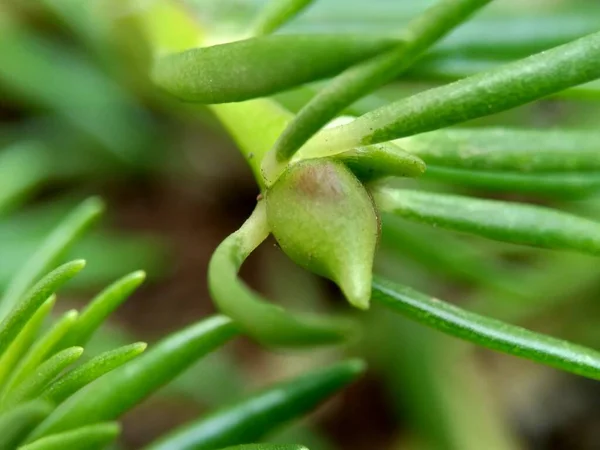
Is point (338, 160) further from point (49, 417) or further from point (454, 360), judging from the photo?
point (454, 360)

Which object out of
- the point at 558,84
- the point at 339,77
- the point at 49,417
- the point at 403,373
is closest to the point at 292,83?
the point at 339,77

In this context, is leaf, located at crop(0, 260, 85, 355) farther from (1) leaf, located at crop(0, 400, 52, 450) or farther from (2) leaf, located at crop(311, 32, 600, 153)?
(2) leaf, located at crop(311, 32, 600, 153)

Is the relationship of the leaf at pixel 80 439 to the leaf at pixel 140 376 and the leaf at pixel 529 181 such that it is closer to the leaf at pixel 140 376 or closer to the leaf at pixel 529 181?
the leaf at pixel 140 376

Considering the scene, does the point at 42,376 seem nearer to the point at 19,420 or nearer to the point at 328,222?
the point at 19,420

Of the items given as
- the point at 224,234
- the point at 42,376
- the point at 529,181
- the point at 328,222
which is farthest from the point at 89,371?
the point at 224,234

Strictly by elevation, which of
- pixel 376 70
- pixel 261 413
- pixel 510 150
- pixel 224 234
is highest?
pixel 376 70

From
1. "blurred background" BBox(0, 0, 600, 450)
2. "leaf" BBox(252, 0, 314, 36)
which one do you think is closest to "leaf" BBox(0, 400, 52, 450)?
"leaf" BBox(252, 0, 314, 36)

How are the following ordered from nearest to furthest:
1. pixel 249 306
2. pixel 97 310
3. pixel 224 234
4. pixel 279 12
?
pixel 249 306 < pixel 97 310 < pixel 279 12 < pixel 224 234
